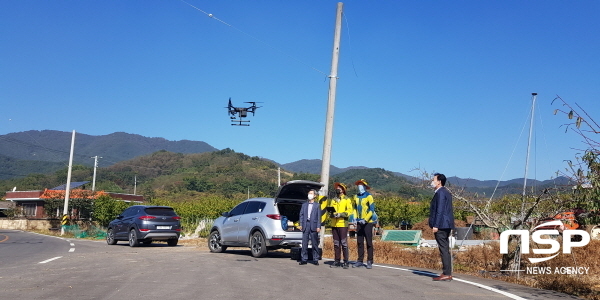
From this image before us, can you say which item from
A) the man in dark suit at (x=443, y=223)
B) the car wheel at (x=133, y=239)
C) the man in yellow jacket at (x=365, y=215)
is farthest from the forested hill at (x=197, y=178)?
the man in dark suit at (x=443, y=223)

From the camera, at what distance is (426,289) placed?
9.52 meters

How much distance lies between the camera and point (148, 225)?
23359mm

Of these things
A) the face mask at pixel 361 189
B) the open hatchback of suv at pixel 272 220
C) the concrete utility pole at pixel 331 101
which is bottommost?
the open hatchback of suv at pixel 272 220

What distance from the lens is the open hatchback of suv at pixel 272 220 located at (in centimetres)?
1566

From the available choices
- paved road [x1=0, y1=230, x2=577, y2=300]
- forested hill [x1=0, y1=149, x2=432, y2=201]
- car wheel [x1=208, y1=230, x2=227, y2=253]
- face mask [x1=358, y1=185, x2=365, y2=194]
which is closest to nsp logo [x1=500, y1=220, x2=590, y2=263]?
paved road [x1=0, y1=230, x2=577, y2=300]

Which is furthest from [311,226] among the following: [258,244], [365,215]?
[258,244]

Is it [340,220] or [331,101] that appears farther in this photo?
[331,101]

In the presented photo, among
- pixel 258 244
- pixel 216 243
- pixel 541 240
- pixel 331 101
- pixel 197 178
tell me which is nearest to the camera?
pixel 541 240

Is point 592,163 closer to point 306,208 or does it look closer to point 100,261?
point 306,208

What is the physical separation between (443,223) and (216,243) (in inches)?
367

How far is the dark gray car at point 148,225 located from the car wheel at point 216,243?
5.74m

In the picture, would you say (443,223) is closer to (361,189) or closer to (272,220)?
(361,189)

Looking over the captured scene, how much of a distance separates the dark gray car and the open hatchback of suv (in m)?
7.14

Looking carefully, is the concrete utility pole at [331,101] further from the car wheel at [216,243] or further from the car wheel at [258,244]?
the car wheel at [216,243]
